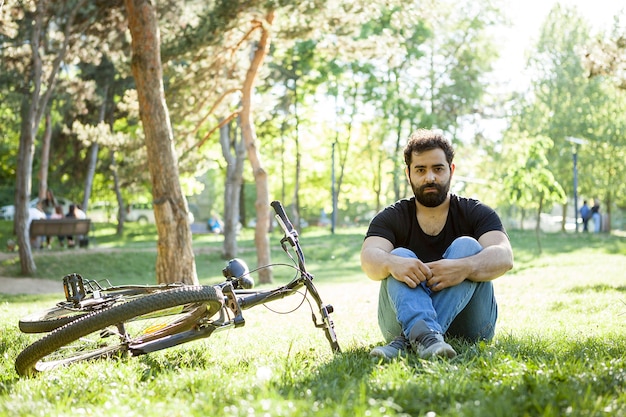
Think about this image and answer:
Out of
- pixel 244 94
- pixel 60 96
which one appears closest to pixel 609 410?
pixel 244 94

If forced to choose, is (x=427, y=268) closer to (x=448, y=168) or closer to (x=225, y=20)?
(x=448, y=168)

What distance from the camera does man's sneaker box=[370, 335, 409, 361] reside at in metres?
4.19

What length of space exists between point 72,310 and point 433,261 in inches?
91.3

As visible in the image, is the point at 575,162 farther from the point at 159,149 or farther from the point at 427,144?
the point at 427,144

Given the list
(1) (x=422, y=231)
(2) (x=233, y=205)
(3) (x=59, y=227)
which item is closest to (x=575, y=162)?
(2) (x=233, y=205)

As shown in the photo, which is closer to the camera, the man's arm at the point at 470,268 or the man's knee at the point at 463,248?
the man's arm at the point at 470,268

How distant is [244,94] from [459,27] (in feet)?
83.8

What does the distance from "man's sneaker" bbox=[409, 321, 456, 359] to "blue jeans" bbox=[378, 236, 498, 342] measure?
3.3 inches

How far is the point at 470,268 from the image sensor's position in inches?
171

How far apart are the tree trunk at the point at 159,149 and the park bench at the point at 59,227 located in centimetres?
1176

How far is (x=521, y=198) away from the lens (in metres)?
24.5

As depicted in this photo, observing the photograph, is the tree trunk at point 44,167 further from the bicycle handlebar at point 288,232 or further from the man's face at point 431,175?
the man's face at point 431,175

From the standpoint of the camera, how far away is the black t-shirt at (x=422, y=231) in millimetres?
4926

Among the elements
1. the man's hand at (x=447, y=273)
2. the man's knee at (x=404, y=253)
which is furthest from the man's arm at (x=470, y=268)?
the man's knee at (x=404, y=253)
